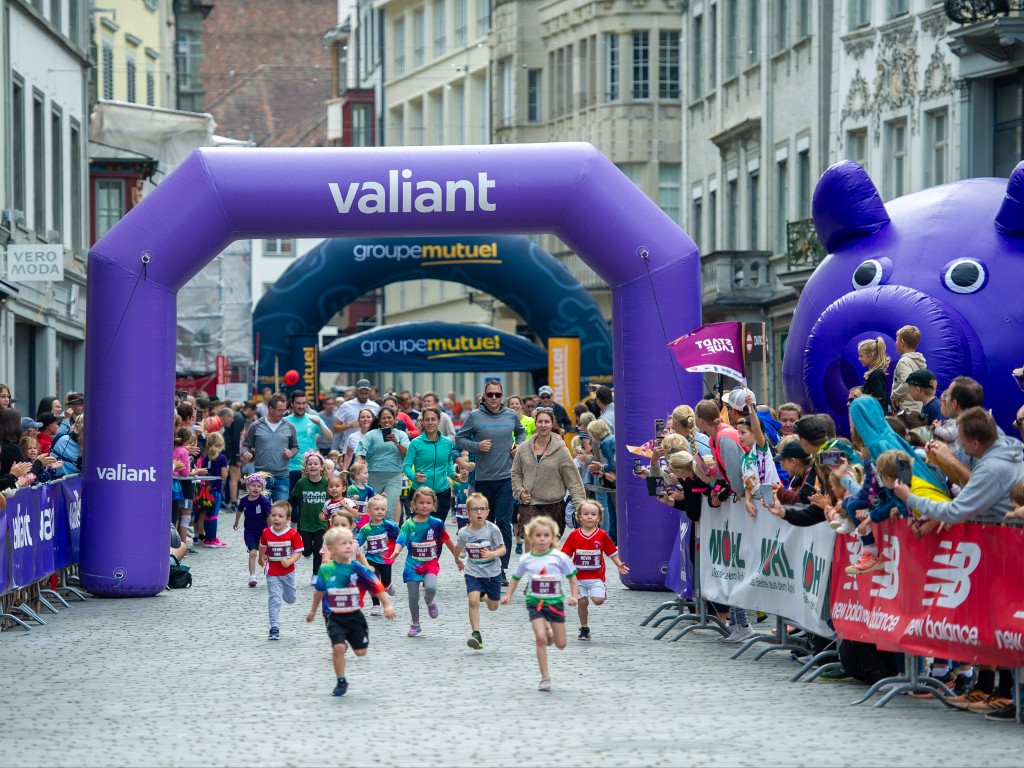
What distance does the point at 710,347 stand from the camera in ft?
52.7

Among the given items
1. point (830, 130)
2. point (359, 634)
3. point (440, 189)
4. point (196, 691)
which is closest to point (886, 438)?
point (359, 634)

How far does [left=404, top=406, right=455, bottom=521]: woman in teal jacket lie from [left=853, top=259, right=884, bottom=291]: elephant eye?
4.30m

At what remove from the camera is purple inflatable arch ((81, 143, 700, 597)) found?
1741cm

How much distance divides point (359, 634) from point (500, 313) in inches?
1817

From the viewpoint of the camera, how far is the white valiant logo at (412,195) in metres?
17.5

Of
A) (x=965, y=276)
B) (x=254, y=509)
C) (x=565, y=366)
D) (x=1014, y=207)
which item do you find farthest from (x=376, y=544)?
(x=565, y=366)

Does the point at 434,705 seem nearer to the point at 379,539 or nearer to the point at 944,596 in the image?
the point at 944,596

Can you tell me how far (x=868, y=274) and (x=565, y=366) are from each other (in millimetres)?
15010

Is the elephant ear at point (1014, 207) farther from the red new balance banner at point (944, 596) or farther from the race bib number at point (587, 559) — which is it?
the red new balance banner at point (944, 596)

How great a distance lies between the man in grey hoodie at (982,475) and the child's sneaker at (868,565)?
0.76m

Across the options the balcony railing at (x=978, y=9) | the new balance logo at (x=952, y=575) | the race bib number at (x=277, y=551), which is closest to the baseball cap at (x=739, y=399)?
the race bib number at (x=277, y=551)

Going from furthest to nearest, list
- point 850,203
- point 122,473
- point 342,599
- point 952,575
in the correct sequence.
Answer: point 850,203
point 122,473
point 342,599
point 952,575

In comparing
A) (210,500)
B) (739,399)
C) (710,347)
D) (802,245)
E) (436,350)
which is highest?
(802,245)

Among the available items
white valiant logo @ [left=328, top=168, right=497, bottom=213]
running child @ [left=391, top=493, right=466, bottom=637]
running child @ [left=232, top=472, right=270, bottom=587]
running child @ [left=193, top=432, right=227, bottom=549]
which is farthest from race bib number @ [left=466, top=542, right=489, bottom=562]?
running child @ [left=193, top=432, right=227, bottom=549]
